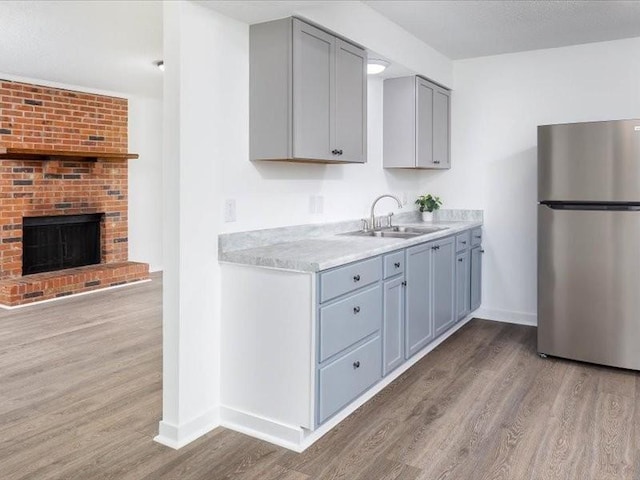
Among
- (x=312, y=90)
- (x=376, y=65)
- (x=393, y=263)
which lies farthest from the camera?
(x=376, y=65)

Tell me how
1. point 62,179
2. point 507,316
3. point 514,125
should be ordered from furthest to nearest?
point 62,179 < point 507,316 < point 514,125

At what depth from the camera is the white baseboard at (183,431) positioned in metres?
2.43

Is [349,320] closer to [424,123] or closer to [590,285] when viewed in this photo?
[590,285]

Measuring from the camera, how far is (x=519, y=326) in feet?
14.9

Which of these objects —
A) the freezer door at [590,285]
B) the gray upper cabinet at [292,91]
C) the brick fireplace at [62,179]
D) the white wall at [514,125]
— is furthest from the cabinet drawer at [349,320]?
the brick fireplace at [62,179]

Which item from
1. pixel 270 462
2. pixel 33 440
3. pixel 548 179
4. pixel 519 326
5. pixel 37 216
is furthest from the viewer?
pixel 37 216

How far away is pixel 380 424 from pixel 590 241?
6.17 ft

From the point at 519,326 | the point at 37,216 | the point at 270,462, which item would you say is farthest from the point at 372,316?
A: the point at 37,216

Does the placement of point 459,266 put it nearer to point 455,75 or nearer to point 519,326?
point 519,326

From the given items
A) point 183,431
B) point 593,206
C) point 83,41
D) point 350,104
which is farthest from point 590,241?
point 83,41

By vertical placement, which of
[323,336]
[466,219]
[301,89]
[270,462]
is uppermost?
[301,89]

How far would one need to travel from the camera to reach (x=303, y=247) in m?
2.84

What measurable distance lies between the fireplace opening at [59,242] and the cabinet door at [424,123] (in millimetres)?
4119

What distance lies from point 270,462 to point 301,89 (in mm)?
1788
